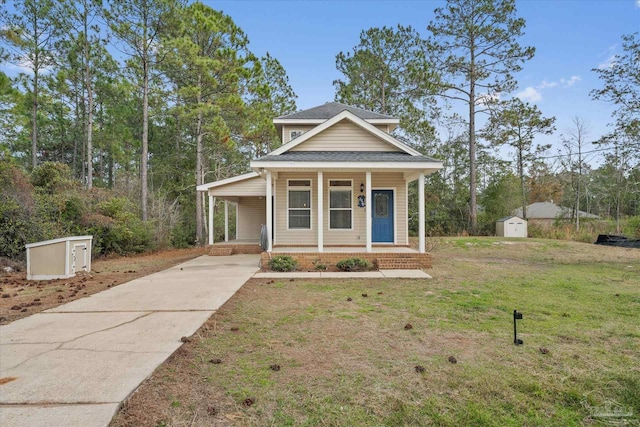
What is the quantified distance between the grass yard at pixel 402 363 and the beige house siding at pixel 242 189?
751cm

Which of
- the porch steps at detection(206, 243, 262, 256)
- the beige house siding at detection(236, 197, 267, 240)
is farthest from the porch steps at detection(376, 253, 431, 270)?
the beige house siding at detection(236, 197, 267, 240)

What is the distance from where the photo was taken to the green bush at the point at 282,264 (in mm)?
9062

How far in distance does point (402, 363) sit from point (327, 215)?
28.8ft

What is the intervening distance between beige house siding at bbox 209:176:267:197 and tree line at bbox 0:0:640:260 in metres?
4.09

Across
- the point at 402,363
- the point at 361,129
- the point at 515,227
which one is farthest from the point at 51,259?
the point at 515,227

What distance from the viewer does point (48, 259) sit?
26.7ft

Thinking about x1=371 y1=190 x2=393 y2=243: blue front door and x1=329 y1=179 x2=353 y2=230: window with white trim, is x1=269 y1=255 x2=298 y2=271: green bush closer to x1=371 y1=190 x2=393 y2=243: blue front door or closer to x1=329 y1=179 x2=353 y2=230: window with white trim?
x1=329 y1=179 x2=353 y2=230: window with white trim

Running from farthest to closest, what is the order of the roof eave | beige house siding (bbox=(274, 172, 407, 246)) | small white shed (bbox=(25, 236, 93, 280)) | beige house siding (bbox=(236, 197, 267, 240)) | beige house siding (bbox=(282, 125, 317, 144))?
beige house siding (bbox=(236, 197, 267, 240)), beige house siding (bbox=(282, 125, 317, 144)), beige house siding (bbox=(274, 172, 407, 246)), the roof eave, small white shed (bbox=(25, 236, 93, 280))

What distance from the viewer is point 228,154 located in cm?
2505

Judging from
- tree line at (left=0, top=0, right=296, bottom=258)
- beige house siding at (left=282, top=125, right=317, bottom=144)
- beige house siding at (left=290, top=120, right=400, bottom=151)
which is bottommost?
beige house siding at (left=290, top=120, right=400, bottom=151)

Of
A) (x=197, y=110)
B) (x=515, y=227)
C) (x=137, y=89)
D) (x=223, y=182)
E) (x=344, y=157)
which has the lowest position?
(x=515, y=227)

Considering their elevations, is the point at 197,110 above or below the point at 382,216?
above

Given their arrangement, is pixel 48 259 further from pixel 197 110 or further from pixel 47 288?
pixel 197 110

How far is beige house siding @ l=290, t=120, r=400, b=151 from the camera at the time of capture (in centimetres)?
1131
